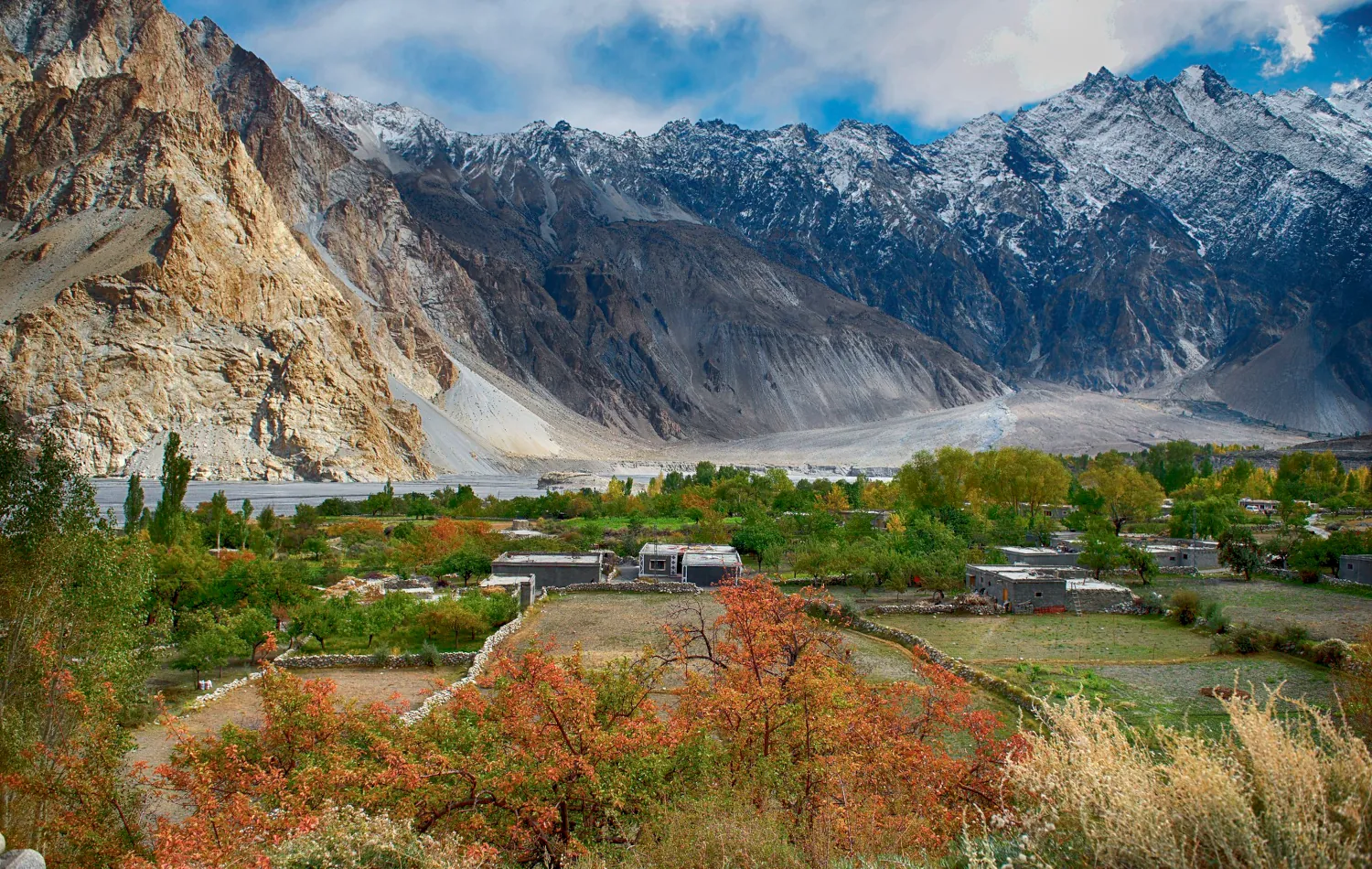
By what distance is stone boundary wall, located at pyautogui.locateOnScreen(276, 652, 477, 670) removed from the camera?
22.2m

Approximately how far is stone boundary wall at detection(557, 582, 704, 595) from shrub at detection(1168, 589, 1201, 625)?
17.1m

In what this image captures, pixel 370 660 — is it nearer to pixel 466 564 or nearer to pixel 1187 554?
pixel 466 564

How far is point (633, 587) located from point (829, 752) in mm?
25237

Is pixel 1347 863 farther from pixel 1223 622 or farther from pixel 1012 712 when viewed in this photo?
pixel 1223 622

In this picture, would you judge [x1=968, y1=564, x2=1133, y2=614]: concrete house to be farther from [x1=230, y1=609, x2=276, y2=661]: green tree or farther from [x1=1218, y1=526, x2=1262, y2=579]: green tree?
[x1=230, y1=609, x2=276, y2=661]: green tree

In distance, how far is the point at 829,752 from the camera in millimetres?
9883

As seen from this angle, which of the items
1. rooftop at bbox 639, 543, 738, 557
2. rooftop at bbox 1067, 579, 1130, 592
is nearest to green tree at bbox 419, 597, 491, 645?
rooftop at bbox 639, 543, 738, 557

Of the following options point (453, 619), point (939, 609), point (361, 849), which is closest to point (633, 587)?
point (453, 619)

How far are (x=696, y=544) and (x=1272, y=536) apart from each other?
112 ft

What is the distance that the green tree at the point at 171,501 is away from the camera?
31859 millimetres

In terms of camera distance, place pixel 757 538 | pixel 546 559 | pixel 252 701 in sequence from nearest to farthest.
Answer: pixel 252 701, pixel 546 559, pixel 757 538

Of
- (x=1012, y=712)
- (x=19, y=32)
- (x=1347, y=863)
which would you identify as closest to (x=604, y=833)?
(x=1347, y=863)

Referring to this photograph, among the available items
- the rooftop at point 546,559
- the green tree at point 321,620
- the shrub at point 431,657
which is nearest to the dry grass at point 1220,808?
the shrub at point 431,657

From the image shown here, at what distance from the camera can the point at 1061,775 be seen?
17.6 feet
